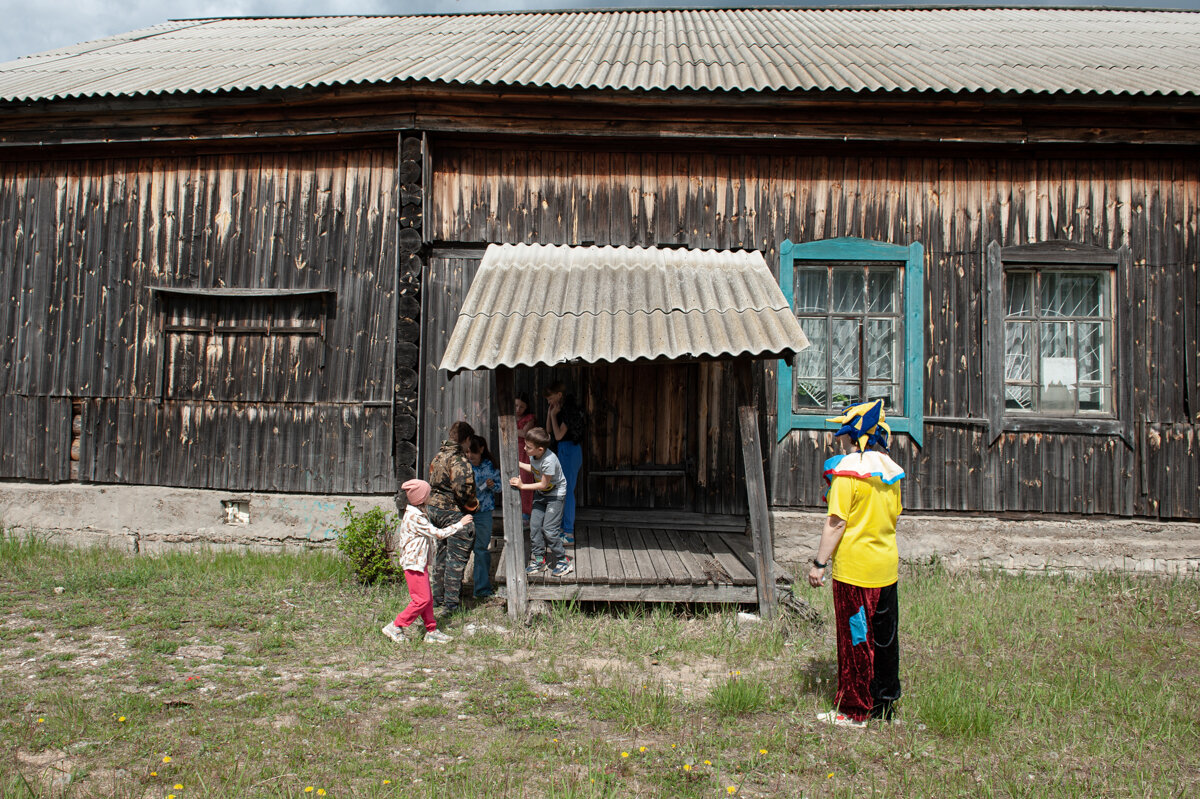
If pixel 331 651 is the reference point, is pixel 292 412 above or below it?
above

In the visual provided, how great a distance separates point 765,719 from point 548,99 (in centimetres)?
593

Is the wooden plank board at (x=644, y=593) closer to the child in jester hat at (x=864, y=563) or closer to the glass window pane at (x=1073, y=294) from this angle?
the child in jester hat at (x=864, y=563)

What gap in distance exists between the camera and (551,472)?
5.76 metres

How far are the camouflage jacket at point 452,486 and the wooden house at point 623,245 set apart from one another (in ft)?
4.94

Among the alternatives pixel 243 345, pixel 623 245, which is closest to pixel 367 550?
pixel 243 345

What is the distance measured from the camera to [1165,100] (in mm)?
6875

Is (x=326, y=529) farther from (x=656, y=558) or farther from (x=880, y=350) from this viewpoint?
(x=880, y=350)

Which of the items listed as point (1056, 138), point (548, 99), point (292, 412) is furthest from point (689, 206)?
point (292, 412)

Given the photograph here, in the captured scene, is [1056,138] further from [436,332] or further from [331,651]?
[331,651]

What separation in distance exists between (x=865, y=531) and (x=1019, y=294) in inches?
195

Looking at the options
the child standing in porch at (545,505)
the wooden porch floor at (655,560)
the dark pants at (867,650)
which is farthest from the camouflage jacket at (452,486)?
the dark pants at (867,650)

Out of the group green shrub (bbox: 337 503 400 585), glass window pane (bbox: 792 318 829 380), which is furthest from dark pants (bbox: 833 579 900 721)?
green shrub (bbox: 337 503 400 585)

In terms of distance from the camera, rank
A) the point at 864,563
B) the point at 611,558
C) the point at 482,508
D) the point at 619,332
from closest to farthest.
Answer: the point at 864,563 → the point at 619,332 → the point at 482,508 → the point at 611,558

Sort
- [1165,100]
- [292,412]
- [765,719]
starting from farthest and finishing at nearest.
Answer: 1. [292,412]
2. [1165,100]
3. [765,719]
